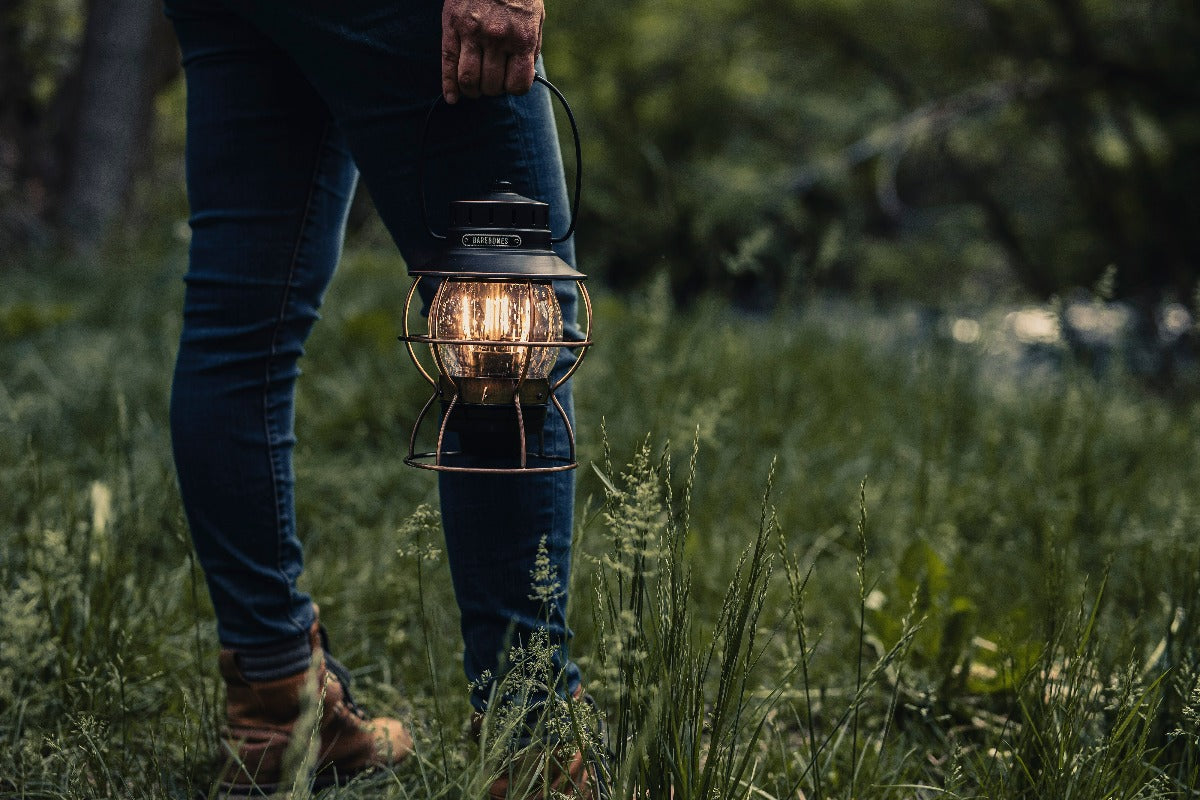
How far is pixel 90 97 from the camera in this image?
275 inches

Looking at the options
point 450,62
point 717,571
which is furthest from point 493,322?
point 717,571

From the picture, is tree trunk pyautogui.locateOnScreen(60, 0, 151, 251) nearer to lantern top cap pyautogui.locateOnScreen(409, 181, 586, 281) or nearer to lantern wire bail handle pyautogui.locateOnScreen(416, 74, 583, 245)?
lantern wire bail handle pyautogui.locateOnScreen(416, 74, 583, 245)

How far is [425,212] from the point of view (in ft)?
3.59

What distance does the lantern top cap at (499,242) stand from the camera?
0.97m

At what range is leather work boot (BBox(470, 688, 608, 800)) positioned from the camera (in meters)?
1.03

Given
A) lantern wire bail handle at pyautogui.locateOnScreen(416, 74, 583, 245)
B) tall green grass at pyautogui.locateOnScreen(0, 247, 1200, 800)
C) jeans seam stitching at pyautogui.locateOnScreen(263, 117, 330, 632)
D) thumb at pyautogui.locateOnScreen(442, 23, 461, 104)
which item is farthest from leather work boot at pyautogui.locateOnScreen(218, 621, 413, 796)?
thumb at pyautogui.locateOnScreen(442, 23, 461, 104)

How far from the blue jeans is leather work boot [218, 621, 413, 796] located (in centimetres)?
6

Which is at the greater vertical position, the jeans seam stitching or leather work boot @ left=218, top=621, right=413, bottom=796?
the jeans seam stitching

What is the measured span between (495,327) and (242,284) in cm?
41

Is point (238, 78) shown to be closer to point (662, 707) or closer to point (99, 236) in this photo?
point (662, 707)

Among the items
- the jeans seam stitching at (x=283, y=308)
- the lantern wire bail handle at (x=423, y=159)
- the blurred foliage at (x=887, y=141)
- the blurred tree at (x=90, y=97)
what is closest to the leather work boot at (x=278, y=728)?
the jeans seam stitching at (x=283, y=308)

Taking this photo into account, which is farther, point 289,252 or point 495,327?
point 289,252

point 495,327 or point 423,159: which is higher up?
point 423,159

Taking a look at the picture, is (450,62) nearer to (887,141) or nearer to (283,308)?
(283,308)
